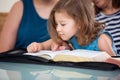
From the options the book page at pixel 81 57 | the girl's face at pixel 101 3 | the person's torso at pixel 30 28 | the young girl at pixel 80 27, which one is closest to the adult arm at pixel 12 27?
the person's torso at pixel 30 28

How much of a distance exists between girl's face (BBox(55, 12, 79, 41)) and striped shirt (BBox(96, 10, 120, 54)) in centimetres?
30

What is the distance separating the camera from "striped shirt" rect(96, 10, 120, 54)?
1.19 m

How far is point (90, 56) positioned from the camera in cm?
72

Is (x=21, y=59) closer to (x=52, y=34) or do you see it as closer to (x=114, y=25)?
(x=52, y=34)

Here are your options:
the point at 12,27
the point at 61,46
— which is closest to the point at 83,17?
the point at 61,46

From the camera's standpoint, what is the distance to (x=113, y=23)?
4.07ft

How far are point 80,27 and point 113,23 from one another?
A: 1.14 ft

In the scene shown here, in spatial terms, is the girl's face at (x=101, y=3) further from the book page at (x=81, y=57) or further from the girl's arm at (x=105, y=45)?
the book page at (x=81, y=57)

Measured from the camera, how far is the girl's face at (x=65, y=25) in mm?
936

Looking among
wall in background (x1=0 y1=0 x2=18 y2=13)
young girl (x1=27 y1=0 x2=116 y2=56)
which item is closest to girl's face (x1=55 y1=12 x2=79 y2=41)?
young girl (x1=27 y1=0 x2=116 y2=56)

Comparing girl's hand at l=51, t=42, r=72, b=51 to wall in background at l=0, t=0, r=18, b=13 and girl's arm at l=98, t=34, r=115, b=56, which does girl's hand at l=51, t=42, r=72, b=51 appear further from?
wall in background at l=0, t=0, r=18, b=13

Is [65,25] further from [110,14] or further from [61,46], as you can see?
[110,14]

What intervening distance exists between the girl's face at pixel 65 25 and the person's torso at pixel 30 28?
269mm

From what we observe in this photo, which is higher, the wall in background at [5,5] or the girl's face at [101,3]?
the wall in background at [5,5]
